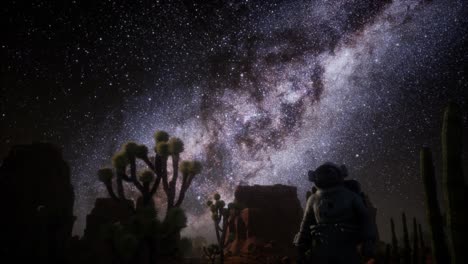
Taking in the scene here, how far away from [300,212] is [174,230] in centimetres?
2755

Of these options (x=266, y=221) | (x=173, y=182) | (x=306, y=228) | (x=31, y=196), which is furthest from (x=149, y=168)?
(x=266, y=221)

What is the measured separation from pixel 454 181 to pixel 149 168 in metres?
7.17

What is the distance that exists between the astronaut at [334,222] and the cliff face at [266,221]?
71.9 ft

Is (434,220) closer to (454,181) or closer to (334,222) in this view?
(454,181)

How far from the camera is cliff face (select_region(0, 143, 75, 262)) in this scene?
760 inches

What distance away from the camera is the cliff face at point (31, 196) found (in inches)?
760

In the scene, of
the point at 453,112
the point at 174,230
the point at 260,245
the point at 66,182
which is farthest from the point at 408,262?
the point at 66,182

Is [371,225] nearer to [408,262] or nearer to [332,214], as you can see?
[332,214]

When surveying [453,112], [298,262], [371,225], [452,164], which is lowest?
[298,262]

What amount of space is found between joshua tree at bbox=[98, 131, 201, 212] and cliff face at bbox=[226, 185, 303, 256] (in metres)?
20.3

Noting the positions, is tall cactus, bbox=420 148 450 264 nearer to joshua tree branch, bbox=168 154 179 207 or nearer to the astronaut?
the astronaut

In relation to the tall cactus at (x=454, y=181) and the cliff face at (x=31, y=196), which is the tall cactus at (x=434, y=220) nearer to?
the tall cactus at (x=454, y=181)

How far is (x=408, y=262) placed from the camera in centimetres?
1005

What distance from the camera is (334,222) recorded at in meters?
4.71
